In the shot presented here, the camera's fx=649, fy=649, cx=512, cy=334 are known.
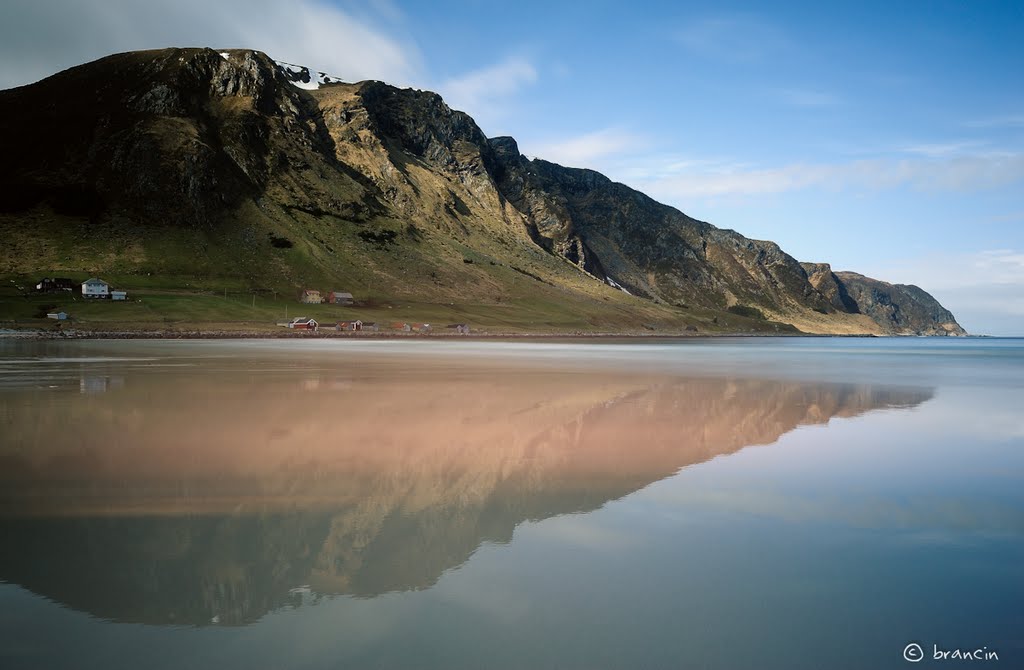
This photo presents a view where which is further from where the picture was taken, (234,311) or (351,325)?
(351,325)

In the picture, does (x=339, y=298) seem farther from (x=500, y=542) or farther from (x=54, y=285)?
(x=500, y=542)

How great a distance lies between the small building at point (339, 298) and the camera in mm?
153000

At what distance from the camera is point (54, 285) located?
12088 cm

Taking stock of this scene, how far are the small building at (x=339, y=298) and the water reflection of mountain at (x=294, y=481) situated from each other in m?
130

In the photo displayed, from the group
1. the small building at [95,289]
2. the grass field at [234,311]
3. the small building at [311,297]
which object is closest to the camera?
the grass field at [234,311]

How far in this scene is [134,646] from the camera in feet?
19.6

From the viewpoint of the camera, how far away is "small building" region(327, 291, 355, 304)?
153000 mm

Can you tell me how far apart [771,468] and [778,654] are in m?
8.58

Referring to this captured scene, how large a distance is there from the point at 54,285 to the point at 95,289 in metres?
8.67

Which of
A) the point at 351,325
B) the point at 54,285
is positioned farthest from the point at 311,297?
the point at 54,285

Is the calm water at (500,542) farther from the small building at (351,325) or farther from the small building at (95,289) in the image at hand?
the small building at (95,289)

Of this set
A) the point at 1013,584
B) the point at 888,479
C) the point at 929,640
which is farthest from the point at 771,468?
the point at 929,640

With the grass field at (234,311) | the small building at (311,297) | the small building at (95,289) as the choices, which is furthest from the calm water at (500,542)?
the small building at (311,297)

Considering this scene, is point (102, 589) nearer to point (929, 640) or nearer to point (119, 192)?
point (929, 640)
